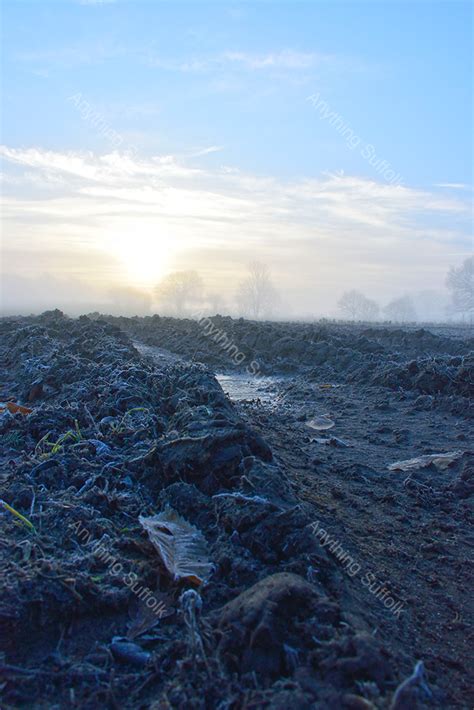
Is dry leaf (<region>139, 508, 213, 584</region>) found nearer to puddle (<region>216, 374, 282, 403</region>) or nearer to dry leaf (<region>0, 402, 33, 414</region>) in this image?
dry leaf (<region>0, 402, 33, 414</region>)

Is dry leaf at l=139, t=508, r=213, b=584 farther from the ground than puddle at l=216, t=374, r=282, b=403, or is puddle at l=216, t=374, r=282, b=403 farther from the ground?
dry leaf at l=139, t=508, r=213, b=584

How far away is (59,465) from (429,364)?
310 inches

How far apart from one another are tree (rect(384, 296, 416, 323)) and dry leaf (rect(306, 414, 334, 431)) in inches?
3046

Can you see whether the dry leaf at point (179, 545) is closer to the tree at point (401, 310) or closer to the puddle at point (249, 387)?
the puddle at point (249, 387)

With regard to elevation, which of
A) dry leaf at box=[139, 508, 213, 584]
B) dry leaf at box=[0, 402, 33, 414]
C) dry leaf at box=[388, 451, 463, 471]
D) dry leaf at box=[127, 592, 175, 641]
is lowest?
dry leaf at box=[388, 451, 463, 471]

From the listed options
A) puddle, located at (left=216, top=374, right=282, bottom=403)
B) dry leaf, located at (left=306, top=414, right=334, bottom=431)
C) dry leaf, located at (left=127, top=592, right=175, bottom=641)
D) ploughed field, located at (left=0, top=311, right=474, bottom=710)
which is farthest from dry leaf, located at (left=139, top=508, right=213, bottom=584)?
puddle, located at (left=216, top=374, right=282, bottom=403)

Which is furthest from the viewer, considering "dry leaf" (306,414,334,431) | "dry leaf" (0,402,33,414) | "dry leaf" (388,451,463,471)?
"dry leaf" (306,414,334,431)

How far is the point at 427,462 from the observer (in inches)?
247

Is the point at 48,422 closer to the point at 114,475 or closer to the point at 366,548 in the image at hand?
the point at 114,475

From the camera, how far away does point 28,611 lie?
108 inches

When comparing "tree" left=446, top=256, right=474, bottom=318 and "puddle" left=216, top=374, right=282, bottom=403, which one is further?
"tree" left=446, top=256, right=474, bottom=318

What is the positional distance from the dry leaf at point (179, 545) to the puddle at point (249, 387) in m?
6.36

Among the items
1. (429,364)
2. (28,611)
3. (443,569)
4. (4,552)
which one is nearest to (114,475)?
(4,552)

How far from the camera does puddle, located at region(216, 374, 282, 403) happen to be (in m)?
10.7
